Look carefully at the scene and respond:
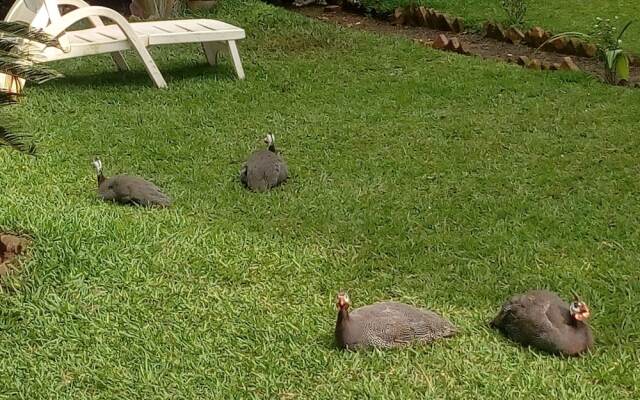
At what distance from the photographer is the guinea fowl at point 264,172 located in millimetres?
4652

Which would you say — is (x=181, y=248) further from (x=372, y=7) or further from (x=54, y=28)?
(x=372, y=7)

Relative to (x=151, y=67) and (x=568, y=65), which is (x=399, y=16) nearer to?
(x=568, y=65)

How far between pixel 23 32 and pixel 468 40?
243 inches

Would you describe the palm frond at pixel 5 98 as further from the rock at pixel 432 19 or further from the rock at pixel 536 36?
the rock at pixel 432 19

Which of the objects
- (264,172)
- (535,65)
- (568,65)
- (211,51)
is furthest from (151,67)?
(568,65)

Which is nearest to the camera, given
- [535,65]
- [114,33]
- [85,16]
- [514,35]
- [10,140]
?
[10,140]

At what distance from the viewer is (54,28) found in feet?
20.1

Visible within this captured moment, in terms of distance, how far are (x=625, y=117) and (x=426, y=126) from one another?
1.39 metres

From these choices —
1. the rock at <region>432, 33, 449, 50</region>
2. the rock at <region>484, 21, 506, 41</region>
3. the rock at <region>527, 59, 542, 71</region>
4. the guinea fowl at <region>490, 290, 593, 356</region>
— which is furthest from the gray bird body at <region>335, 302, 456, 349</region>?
the rock at <region>484, 21, 506, 41</region>

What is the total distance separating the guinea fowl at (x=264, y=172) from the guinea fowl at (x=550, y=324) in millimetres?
1926

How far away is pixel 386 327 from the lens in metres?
3.04

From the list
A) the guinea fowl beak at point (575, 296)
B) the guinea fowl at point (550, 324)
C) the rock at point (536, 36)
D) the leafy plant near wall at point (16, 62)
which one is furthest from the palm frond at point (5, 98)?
the rock at point (536, 36)

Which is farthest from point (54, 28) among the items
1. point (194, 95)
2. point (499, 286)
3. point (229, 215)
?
point (499, 286)

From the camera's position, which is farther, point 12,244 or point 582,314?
point 12,244
